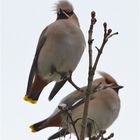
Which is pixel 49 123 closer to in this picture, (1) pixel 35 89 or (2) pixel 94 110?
(2) pixel 94 110

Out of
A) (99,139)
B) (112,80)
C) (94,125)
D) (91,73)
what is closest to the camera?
(91,73)

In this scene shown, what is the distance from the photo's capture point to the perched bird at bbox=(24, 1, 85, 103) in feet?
15.3

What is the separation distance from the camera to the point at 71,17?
506cm

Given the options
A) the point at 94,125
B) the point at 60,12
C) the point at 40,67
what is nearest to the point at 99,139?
the point at 94,125

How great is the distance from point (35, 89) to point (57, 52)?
0.68 meters

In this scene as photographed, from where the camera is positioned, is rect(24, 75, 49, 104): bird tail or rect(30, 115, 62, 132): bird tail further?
rect(24, 75, 49, 104): bird tail

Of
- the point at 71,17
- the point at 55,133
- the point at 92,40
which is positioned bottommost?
the point at 55,133

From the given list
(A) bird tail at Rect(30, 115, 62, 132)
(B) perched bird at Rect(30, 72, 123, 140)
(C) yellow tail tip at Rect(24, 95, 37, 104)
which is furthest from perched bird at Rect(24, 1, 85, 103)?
(A) bird tail at Rect(30, 115, 62, 132)

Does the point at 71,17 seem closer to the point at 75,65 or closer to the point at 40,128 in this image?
the point at 75,65

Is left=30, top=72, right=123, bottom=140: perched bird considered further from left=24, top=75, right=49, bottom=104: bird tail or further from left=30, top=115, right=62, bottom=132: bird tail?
left=24, top=75, right=49, bottom=104: bird tail

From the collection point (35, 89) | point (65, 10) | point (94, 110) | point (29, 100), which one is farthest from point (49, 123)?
point (65, 10)

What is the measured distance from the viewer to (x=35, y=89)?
520 cm

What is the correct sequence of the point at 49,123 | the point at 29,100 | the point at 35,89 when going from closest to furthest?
→ 1. the point at 49,123
2. the point at 29,100
3. the point at 35,89

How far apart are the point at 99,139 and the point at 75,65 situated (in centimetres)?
167
